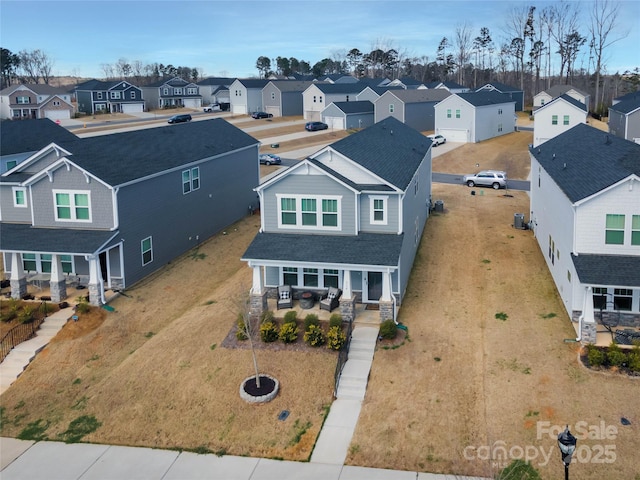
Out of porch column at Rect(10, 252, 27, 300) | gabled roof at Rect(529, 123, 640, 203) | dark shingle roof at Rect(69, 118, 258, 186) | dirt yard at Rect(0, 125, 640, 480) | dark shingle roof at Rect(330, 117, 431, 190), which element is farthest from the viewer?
dark shingle roof at Rect(69, 118, 258, 186)

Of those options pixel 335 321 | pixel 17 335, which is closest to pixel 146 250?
pixel 17 335

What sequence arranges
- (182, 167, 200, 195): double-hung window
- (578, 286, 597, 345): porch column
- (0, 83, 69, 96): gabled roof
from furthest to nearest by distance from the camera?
(0, 83, 69, 96): gabled roof
(182, 167, 200, 195): double-hung window
(578, 286, 597, 345): porch column

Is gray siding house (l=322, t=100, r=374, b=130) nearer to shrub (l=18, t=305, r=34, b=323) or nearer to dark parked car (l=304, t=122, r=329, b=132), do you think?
dark parked car (l=304, t=122, r=329, b=132)

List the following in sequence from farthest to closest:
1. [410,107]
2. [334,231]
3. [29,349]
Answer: [410,107], [334,231], [29,349]

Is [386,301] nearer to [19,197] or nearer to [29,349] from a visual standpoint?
[29,349]

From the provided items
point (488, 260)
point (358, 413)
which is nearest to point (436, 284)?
point (488, 260)

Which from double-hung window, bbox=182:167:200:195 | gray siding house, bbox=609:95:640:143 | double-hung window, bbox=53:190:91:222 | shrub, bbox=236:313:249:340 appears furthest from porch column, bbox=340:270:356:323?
gray siding house, bbox=609:95:640:143

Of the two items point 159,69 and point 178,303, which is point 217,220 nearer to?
point 178,303
